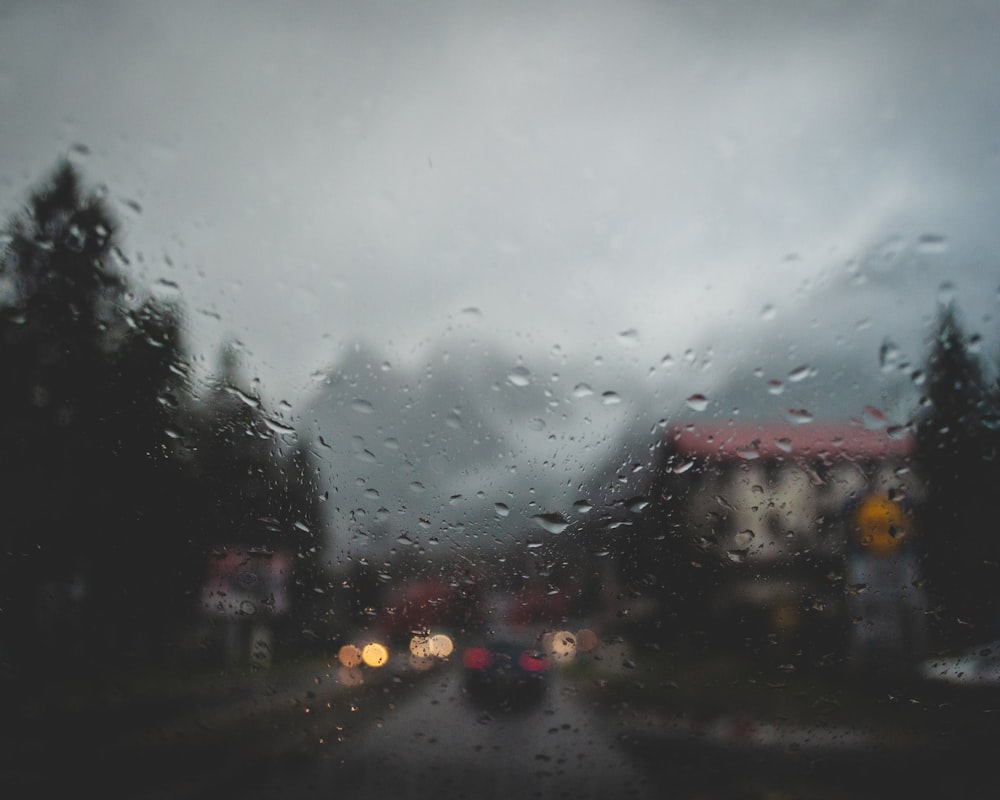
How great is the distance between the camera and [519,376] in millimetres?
2748

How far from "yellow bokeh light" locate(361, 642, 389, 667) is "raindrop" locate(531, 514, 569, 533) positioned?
0.80 m

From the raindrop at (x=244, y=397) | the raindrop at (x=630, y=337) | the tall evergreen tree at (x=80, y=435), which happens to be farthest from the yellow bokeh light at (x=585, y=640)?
the tall evergreen tree at (x=80, y=435)

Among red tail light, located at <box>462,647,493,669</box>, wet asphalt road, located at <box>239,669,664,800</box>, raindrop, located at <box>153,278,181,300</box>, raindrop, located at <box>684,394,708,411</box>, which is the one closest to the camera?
wet asphalt road, located at <box>239,669,664,800</box>

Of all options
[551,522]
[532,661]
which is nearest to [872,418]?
[551,522]

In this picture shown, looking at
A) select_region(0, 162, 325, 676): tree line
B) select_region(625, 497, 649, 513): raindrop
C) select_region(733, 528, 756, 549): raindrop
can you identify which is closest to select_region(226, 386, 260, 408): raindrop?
select_region(0, 162, 325, 676): tree line

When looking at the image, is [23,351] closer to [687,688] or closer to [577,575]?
[577,575]

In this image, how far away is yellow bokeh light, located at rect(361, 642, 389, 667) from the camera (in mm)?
2613

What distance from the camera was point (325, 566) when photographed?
2.71 m

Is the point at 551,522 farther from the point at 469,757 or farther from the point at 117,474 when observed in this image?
the point at 117,474

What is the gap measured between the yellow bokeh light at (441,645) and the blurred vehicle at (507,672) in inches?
2.4

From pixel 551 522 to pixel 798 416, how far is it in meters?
1.11

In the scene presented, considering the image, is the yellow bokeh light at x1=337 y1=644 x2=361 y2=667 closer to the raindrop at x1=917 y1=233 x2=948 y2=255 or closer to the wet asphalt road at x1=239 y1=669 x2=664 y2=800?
the wet asphalt road at x1=239 y1=669 x2=664 y2=800

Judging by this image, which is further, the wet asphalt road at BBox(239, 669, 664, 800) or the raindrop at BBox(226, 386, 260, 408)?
the raindrop at BBox(226, 386, 260, 408)

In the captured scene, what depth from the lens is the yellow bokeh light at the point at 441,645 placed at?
263cm
